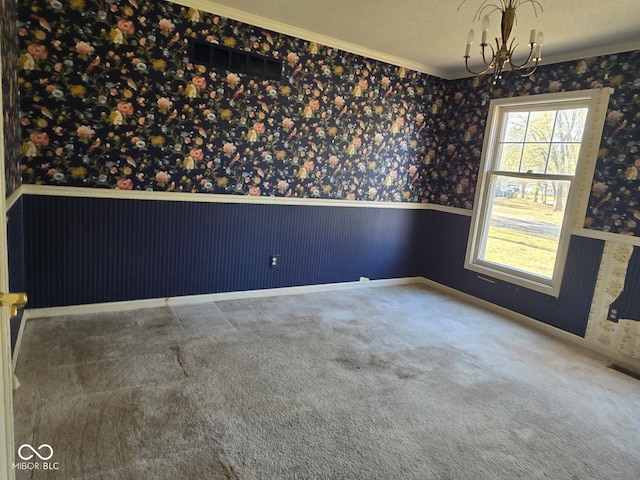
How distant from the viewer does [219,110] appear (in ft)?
12.0

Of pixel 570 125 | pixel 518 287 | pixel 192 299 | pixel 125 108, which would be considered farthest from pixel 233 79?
pixel 518 287

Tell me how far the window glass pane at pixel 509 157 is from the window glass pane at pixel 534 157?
6 cm

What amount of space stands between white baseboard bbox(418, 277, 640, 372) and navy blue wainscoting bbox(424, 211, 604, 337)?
40 millimetres

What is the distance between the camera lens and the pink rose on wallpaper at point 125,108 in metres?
3.28

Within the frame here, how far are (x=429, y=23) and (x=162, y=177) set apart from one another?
2.57 m

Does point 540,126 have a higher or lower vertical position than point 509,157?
higher

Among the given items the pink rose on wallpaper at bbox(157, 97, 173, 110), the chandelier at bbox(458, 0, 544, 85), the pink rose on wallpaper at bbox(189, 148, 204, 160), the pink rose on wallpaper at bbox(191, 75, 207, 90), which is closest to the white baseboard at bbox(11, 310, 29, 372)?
the pink rose on wallpaper at bbox(189, 148, 204, 160)

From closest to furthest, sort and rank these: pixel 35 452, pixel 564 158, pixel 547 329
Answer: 1. pixel 35 452
2. pixel 564 158
3. pixel 547 329

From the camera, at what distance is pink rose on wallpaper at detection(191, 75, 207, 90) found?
351cm

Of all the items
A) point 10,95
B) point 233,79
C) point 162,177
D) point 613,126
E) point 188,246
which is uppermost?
point 233,79

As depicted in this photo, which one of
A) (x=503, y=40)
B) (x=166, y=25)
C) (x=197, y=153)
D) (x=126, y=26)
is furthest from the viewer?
(x=197, y=153)

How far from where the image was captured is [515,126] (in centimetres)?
432

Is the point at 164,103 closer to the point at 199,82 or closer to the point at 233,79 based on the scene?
the point at 199,82

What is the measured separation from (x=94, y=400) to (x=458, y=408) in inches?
82.7
